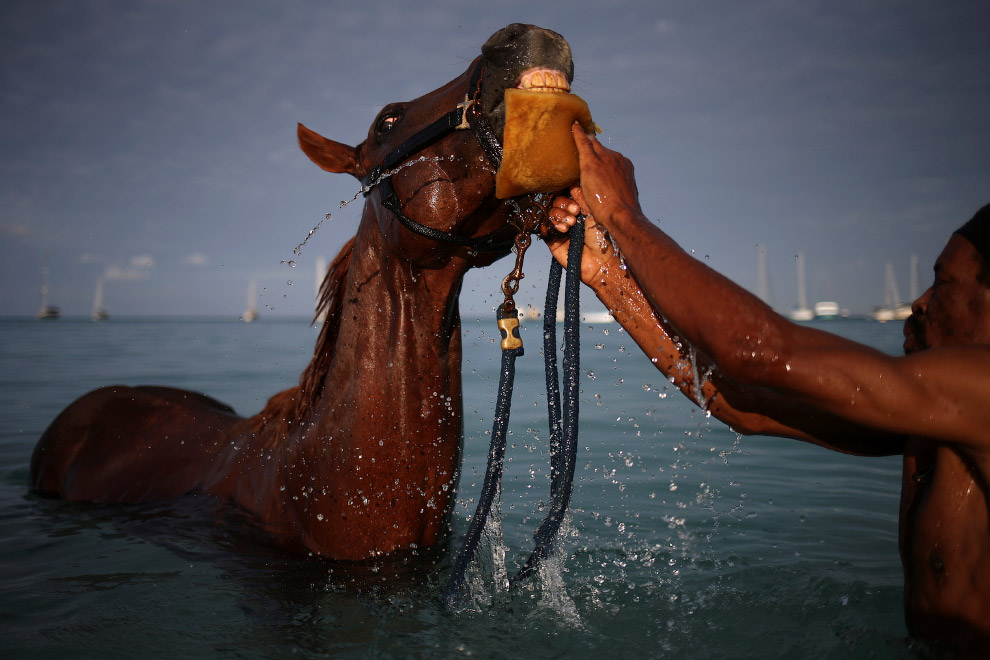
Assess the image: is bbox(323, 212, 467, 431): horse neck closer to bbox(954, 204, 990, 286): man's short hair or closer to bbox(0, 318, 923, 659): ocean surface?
bbox(0, 318, 923, 659): ocean surface

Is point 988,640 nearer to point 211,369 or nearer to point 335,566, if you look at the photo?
point 335,566

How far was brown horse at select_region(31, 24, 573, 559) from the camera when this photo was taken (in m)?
2.10

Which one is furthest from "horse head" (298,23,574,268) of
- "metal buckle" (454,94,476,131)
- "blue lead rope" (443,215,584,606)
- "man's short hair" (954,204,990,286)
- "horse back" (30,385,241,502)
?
"horse back" (30,385,241,502)

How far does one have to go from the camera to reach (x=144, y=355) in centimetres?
1659

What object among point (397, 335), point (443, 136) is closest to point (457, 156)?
point (443, 136)

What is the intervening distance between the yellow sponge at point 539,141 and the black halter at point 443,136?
102mm

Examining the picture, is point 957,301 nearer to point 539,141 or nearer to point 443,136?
point 539,141

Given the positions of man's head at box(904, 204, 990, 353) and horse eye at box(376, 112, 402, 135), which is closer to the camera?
man's head at box(904, 204, 990, 353)

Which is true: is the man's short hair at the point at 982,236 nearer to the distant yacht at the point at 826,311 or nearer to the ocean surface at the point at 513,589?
the ocean surface at the point at 513,589

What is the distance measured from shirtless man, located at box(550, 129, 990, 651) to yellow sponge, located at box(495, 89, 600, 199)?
5 cm

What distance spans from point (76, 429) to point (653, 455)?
4.54 metres

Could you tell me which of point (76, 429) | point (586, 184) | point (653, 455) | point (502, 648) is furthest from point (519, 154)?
point (653, 455)

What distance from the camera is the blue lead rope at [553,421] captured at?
1907 millimetres

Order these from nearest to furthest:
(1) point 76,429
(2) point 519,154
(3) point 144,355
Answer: (2) point 519,154, (1) point 76,429, (3) point 144,355
